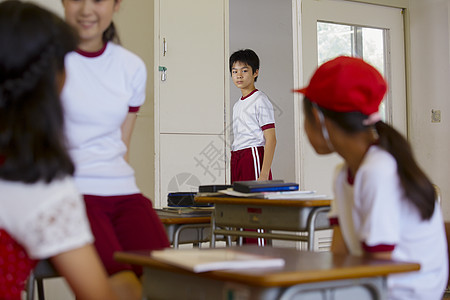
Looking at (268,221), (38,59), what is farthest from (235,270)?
(268,221)

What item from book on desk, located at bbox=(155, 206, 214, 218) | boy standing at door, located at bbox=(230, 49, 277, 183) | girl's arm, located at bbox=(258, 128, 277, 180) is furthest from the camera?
boy standing at door, located at bbox=(230, 49, 277, 183)

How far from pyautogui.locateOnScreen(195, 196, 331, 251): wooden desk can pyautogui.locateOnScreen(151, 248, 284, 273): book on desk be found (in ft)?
3.65

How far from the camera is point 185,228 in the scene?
277 cm

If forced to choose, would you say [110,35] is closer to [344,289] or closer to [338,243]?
[338,243]

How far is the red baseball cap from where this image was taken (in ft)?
5.07

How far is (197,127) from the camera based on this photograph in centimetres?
454

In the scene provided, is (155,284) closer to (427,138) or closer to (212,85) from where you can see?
(212,85)

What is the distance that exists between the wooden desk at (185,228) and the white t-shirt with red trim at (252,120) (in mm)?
1546

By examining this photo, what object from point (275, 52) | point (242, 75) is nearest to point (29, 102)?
point (242, 75)

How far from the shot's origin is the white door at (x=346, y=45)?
206 inches

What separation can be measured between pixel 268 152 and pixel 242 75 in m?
0.80

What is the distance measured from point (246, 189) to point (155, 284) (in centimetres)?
141

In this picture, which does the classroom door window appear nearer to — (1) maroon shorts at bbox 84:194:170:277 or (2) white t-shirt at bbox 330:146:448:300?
(1) maroon shorts at bbox 84:194:170:277

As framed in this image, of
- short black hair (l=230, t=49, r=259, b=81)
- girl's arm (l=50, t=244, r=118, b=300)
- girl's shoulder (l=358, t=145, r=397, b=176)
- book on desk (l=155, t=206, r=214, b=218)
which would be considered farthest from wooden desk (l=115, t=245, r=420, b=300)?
short black hair (l=230, t=49, r=259, b=81)
